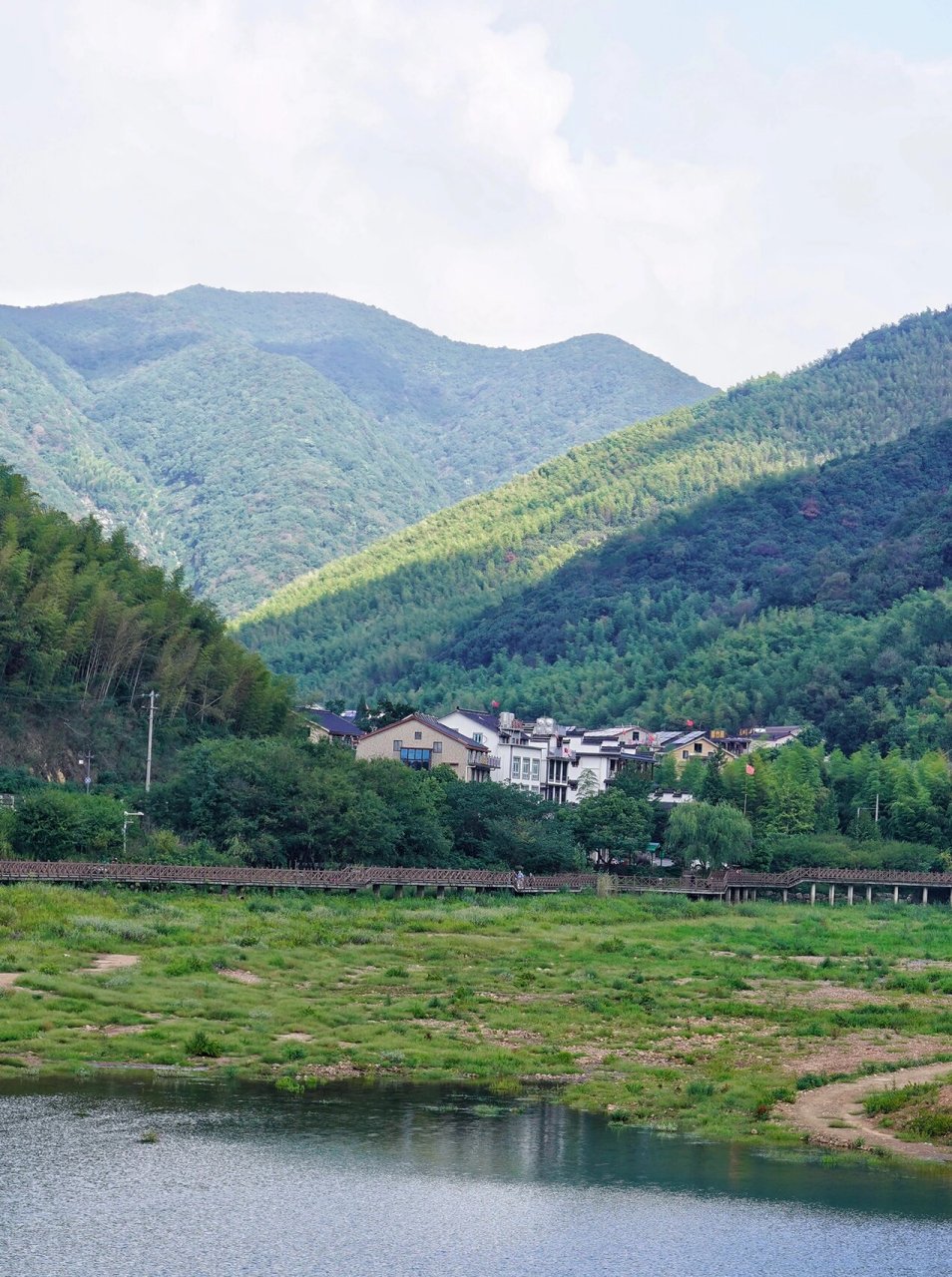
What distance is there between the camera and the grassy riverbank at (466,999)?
45.8m

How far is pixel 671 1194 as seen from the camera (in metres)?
35.1

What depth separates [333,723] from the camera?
444ft

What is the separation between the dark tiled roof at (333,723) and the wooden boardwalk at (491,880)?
33471mm

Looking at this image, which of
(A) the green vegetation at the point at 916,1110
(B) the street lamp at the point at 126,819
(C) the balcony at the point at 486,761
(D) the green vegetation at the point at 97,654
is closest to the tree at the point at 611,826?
(C) the balcony at the point at 486,761

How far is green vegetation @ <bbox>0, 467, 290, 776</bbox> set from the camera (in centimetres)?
9869

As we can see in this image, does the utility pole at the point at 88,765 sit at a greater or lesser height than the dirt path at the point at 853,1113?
greater

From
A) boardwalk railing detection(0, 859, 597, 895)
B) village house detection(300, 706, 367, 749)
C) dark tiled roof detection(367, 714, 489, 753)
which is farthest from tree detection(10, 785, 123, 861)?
dark tiled roof detection(367, 714, 489, 753)

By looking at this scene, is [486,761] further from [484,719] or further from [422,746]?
[422,746]

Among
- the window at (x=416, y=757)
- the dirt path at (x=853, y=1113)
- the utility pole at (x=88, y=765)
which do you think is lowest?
the dirt path at (x=853, y=1113)

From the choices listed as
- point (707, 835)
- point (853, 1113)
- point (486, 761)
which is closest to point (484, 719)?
point (486, 761)

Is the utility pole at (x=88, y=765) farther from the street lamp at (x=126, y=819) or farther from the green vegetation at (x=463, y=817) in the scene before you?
the street lamp at (x=126, y=819)

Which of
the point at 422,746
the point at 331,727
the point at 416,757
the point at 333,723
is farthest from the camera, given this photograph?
the point at 333,723

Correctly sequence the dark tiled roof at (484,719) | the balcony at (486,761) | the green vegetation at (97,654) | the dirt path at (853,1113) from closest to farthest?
the dirt path at (853,1113)
the green vegetation at (97,654)
the balcony at (486,761)
the dark tiled roof at (484,719)

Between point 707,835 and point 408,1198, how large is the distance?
7030 cm
